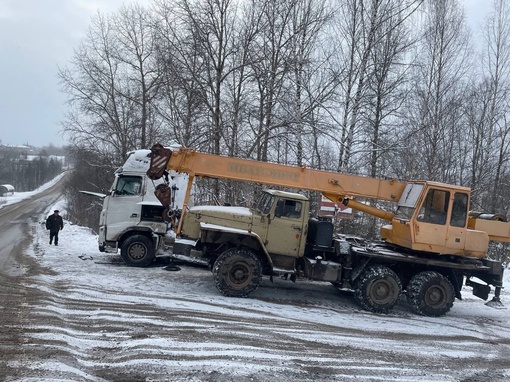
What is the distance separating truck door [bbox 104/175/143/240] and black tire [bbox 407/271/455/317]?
7.73 m

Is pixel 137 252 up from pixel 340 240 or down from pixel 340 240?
down

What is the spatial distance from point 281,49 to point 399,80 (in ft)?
18.1

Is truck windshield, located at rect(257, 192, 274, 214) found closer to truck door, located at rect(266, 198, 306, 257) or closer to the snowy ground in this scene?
truck door, located at rect(266, 198, 306, 257)

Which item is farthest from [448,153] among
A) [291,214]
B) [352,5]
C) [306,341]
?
[306,341]

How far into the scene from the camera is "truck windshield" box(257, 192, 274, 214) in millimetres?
10500

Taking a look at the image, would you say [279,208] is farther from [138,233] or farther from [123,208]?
[123,208]

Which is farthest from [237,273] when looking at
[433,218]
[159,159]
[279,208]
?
[433,218]

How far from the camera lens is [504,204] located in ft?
88.6

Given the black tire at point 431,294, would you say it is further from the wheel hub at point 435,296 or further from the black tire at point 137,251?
the black tire at point 137,251

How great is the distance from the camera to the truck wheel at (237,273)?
9961 mm

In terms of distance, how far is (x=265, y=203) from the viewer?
35.4 ft

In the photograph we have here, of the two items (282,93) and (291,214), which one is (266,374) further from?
(282,93)

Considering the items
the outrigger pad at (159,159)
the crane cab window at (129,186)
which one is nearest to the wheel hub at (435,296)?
the outrigger pad at (159,159)

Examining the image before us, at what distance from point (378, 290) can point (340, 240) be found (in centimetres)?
137
